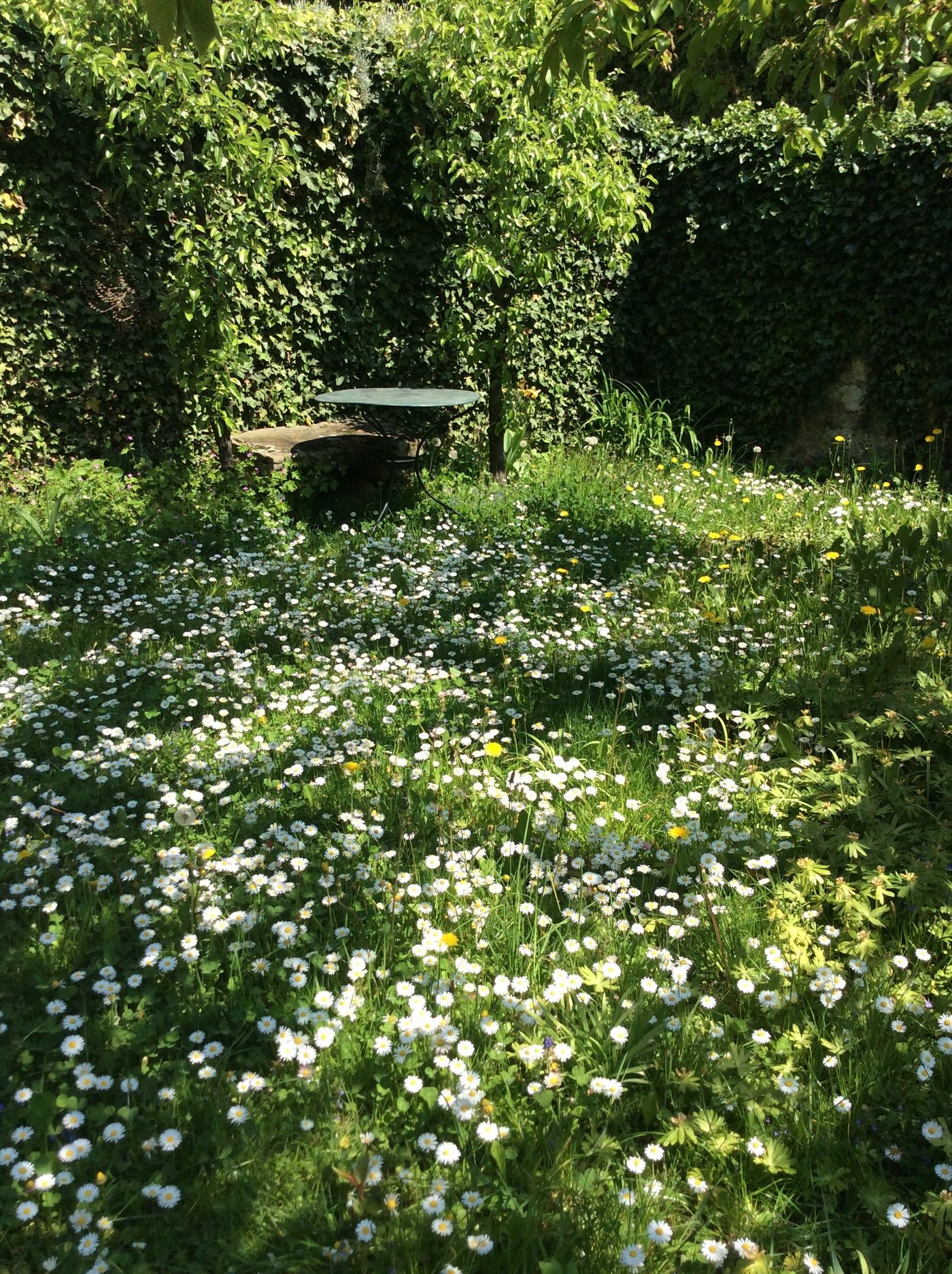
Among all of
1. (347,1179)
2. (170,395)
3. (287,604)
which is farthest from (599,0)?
(170,395)

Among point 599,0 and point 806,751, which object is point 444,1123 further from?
point 599,0

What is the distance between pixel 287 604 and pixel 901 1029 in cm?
338

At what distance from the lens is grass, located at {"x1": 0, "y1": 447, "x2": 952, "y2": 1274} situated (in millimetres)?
1629

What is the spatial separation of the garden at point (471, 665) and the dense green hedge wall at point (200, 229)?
3 cm

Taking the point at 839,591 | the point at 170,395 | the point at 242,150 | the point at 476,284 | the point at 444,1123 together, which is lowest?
the point at 444,1123

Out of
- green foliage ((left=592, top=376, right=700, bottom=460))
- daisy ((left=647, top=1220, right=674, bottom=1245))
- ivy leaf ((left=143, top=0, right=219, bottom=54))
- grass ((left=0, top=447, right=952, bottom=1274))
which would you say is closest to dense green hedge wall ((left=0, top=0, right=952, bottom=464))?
green foliage ((left=592, top=376, right=700, bottom=460))

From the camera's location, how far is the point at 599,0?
2949mm

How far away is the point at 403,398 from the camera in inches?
227

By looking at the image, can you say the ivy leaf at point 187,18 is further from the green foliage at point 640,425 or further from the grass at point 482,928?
the green foliage at point 640,425

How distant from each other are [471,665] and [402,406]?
8.25 ft

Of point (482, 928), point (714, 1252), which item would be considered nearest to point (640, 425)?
point (482, 928)

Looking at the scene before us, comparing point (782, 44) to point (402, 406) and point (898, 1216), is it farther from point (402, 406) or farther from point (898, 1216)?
point (898, 1216)

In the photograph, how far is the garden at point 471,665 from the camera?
172 centimetres

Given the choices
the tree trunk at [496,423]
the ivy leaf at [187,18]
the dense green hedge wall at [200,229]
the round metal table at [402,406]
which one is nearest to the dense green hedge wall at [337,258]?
the dense green hedge wall at [200,229]
